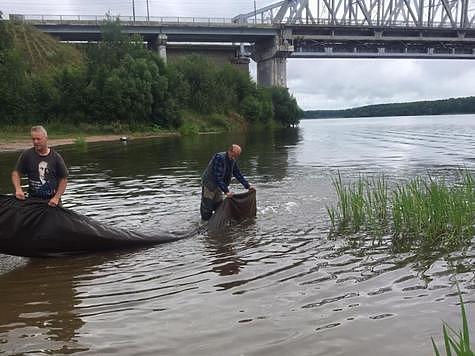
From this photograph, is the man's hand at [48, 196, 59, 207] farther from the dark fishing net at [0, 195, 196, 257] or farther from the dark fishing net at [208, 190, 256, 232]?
the dark fishing net at [208, 190, 256, 232]

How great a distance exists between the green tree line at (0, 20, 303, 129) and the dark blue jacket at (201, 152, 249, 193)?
153 ft

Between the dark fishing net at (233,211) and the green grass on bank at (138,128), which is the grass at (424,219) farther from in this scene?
the green grass on bank at (138,128)

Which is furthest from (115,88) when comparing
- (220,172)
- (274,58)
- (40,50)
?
(220,172)

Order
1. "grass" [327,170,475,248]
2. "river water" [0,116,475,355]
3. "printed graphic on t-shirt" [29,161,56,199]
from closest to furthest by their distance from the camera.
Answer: "river water" [0,116,475,355] → "printed graphic on t-shirt" [29,161,56,199] → "grass" [327,170,475,248]

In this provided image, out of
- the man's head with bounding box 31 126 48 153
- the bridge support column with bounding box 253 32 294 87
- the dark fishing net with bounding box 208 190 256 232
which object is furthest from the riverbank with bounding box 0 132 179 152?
the bridge support column with bounding box 253 32 294 87

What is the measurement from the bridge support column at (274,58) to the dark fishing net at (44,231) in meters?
95.5

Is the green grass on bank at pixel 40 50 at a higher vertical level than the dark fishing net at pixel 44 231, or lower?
higher

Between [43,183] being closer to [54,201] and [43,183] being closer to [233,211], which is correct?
[54,201]

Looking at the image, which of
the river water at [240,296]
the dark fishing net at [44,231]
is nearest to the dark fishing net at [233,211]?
the river water at [240,296]

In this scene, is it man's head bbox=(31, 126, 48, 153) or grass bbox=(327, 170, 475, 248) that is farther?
grass bbox=(327, 170, 475, 248)

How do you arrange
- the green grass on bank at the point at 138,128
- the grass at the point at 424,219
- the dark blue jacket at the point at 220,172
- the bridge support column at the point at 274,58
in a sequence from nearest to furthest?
the grass at the point at 424,219 → the dark blue jacket at the point at 220,172 → the green grass on bank at the point at 138,128 → the bridge support column at the point at 274,58

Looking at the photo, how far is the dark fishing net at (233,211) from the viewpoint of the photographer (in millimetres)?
11031

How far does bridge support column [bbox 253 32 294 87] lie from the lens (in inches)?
3986

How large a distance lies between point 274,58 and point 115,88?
4957cm
